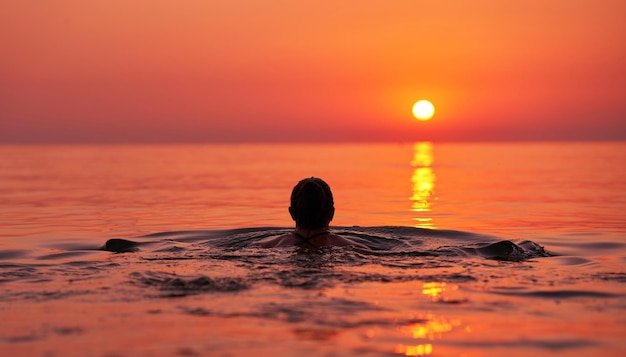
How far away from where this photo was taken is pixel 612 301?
8.20 meters

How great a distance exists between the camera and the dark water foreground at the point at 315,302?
6.38 m

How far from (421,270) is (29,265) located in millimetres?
5902

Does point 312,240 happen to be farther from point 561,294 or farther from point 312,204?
point 561,294

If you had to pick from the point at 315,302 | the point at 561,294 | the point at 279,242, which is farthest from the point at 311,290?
the point at 279,242

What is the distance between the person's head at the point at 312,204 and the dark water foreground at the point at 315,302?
Result: 0.56 meters

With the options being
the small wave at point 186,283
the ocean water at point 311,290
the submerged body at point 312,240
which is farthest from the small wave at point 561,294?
the submerged body at point 312,240

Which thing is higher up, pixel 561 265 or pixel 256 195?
pixel 256 195

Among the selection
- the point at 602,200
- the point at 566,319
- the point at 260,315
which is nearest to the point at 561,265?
the point at 566,319

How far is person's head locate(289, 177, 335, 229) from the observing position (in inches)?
447

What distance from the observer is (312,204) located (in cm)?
1143

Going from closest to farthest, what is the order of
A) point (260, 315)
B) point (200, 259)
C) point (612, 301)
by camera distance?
point (260, 315)
point (612, 301)
point (200, 259)

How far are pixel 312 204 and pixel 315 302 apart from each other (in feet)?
12.2

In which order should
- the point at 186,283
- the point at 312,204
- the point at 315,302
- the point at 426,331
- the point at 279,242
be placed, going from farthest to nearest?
the point at 279,242 → the point at 312,204 → the point at 186,283 → the point at 315,302 → the point at 426,331

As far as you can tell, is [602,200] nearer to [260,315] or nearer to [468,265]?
[468,265]
